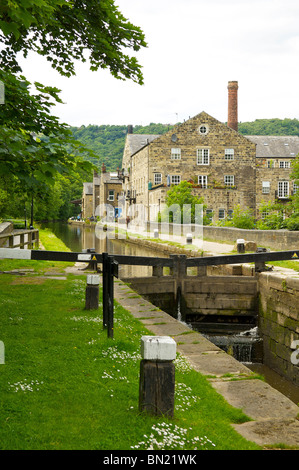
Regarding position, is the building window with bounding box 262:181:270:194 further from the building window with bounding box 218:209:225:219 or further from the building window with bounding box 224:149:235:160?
the building window with bounding box 218:209:225:219

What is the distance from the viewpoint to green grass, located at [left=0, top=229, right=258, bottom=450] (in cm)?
370

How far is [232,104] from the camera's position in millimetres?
52281

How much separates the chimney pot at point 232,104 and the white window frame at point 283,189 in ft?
29.5

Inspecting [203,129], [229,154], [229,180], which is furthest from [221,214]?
[203,129]

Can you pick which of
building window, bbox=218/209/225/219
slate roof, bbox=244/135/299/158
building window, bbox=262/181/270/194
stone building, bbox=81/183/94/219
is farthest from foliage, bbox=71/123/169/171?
building window, bbox=218/209/225/219

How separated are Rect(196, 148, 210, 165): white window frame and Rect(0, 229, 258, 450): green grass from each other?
41775 millimetres

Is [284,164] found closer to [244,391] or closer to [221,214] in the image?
[221,214]

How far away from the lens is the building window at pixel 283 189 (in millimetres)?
53356

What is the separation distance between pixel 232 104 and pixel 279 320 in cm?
4408

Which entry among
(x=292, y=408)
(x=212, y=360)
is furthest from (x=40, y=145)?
(x=292, y=408)

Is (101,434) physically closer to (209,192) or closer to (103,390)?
(103,390)

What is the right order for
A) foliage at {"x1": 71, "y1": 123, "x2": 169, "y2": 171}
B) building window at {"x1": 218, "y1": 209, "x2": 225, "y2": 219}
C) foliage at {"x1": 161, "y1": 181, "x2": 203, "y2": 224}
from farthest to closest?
foliage at {"x1": 71, "y1": 123, "x2": 169, "y2": 171} → building window at {"x1": 218, "y1": 209, "x2": 225, "y2": 219} → foliage at {"x1": 161, "y1": 181, "x2": 203, "y2": 224}

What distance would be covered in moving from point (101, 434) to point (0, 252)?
4800mm

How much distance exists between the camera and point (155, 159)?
4741 centimetres
